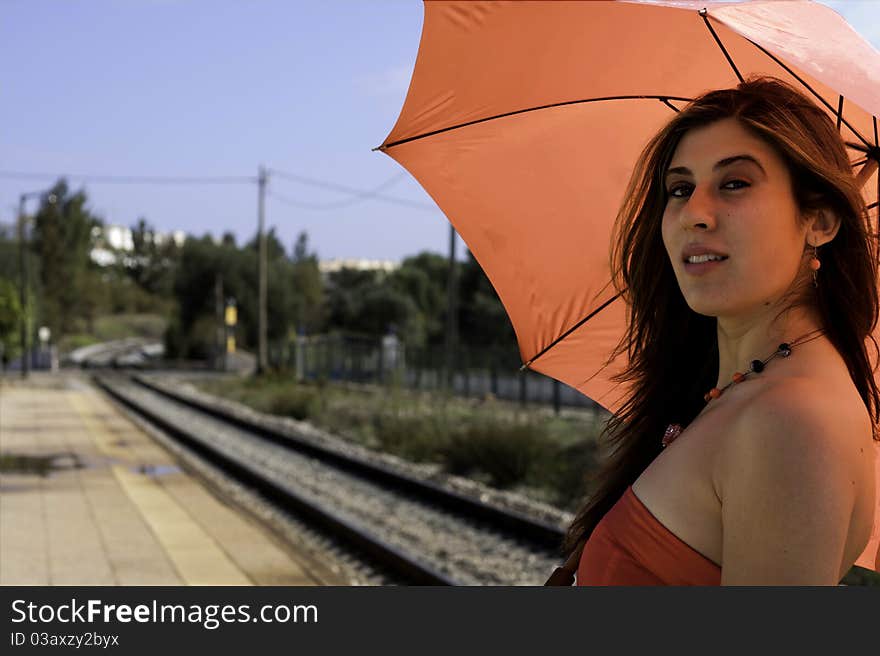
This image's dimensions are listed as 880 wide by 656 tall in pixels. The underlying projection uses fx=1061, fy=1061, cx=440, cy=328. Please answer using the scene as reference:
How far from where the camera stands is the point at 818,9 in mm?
1879

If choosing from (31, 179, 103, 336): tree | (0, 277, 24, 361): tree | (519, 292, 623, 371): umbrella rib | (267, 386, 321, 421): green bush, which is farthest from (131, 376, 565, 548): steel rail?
(31, 179, 103, 336): tree

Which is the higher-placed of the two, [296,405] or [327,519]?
[327,519]

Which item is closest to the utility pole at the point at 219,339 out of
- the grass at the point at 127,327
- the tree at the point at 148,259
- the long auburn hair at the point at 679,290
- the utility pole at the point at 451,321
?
the utility pole at the point at 451,321

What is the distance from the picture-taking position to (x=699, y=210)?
5.27ft

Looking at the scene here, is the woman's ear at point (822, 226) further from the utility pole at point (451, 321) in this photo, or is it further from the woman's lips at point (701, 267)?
the utility pole at point (451, 321)

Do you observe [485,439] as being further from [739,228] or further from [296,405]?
[296,405]

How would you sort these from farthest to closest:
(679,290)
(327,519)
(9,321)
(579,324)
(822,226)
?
(9,321) < (327,519) < (579,324) < (679,290) < (822,226)

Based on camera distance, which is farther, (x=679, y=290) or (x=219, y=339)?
(x=219, y=339)

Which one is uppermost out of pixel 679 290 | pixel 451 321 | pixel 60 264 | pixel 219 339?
pixel 60 264

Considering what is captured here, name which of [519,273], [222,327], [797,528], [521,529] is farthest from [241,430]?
[222,327]

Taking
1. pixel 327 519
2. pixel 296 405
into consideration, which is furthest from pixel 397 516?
pixel 296 405

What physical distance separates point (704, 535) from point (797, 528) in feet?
0.57

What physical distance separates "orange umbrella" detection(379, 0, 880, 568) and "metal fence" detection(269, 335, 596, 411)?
62.2ft

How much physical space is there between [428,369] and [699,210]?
33.7 metres
